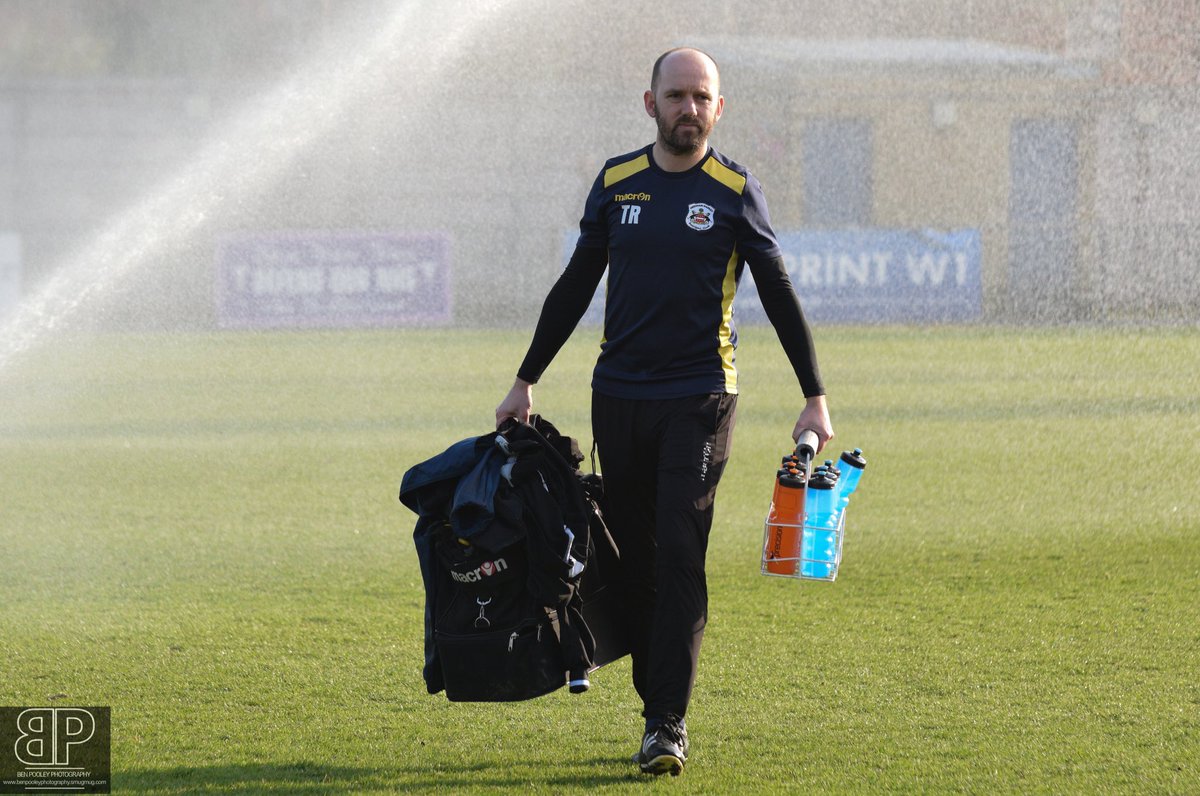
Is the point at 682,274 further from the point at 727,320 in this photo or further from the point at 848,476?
the point at 848,476

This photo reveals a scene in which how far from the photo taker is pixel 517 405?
13.9ft

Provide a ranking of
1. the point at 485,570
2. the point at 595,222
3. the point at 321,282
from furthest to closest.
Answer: the point at 321,282
the point at 595,222
the point at 485,570

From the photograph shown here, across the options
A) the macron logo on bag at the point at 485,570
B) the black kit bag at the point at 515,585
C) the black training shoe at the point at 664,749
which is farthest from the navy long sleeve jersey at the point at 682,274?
the black training shoe at the point at 664,749

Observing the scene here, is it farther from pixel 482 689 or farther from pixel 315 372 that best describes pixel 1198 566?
pixel 315 372

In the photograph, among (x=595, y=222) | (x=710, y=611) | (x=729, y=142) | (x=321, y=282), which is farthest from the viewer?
(x=729, y=142)

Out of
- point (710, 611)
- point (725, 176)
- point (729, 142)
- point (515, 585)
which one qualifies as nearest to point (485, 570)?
point (515, 585)

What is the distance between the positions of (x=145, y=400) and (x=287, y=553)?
6.87m

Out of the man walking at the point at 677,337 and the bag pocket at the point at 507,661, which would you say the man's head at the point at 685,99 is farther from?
the bag pocket at the point at 507,661

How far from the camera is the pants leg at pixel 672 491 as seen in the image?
4.03 metres

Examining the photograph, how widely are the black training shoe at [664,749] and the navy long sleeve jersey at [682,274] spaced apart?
32.0 inches

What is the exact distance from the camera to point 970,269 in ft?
72.3

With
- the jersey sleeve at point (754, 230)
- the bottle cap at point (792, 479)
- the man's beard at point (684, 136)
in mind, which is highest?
the man's beard at point (684, 136)

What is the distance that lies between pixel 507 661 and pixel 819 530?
0.82 metres

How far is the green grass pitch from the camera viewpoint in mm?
4227
